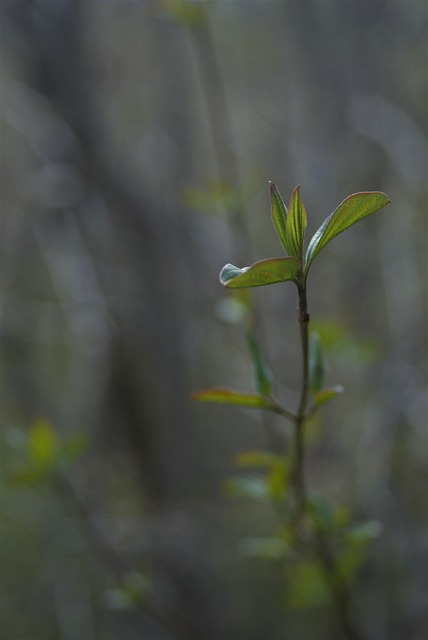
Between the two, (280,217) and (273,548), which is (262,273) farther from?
(273,548)

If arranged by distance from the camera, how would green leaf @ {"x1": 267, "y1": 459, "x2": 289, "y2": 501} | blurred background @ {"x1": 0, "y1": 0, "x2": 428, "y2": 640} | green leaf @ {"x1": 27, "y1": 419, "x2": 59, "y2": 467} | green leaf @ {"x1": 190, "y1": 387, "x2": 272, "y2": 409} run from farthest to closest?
1. blurred background @ {"x1": 0, "y1": 0, "x2": 428, "y2": 640}
2. green leaf @ {"x1": 27, "y1": 419, "x2": 59, "y2": 467}
3. green leaf @ {"x1": 267, "y1": 459, "x2": 289, "y2": 501}
4. green leaf @ {"x1": 190, "y1": 387, "x2": 272, "y2": 409}

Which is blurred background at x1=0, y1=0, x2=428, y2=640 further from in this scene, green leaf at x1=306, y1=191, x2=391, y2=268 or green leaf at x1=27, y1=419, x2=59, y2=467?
green leaf at x1=306, y1=191, x2=391, y2=268

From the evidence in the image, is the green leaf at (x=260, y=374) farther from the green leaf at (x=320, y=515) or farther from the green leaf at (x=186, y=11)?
the green leaf at (x=186, y=11)

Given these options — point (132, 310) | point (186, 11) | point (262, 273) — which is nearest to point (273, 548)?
point (262, 273)

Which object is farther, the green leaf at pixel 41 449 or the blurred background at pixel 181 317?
the blurred background at pixel 181 317

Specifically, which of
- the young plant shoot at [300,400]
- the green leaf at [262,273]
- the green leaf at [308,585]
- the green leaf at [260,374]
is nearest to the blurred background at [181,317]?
the green leaf at [308,585]

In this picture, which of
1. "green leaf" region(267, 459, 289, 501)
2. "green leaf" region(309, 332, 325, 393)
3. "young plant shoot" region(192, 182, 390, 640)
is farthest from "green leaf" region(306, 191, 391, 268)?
"green leaf" region(267, 459, 289, 501)
